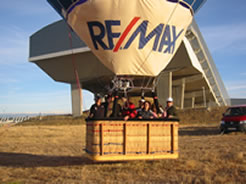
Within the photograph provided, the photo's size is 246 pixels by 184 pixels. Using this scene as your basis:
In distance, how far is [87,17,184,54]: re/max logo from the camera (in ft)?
30.2

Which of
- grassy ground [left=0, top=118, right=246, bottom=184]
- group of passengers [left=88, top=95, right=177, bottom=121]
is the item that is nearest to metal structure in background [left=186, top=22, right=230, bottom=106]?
group of passengers [left=88, top=95, right=177, bottom=121]

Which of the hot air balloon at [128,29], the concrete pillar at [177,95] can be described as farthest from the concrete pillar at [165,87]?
the hot air balloon at [128,29]

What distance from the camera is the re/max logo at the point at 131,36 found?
921 centimetres

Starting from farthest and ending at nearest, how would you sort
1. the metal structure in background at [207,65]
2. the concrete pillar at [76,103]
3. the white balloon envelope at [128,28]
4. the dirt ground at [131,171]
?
the concrete pillar at [76,103] → the metal structure in background at [207,65] → the white balloon envelope at [128,28] → the dirt ground at [131,171]

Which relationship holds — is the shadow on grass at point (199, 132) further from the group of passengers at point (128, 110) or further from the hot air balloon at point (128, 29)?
the group of passengers at point (128, 110)

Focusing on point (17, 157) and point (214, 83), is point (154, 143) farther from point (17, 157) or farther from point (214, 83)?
point (214, 83)

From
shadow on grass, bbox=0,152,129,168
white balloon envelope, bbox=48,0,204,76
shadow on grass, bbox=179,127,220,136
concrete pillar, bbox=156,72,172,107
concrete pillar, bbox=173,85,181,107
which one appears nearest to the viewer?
shadow on grass, bbox=0,152,129,168

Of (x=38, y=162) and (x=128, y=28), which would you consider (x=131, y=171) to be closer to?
(x=38, y=162)

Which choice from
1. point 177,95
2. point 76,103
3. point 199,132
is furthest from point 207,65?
point 199,132

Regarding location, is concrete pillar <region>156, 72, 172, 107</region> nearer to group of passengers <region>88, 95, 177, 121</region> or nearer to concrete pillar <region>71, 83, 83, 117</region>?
concrete pillar <region>71, 83, 83, 117</region>

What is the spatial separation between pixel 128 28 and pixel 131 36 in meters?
0.26

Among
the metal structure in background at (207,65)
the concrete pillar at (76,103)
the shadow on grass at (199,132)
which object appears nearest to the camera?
the shadow on grass at (199,132)

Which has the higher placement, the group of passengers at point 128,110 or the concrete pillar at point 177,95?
the concrete pillar at point 177,95

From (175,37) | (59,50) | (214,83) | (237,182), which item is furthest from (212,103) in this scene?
(237,182)
